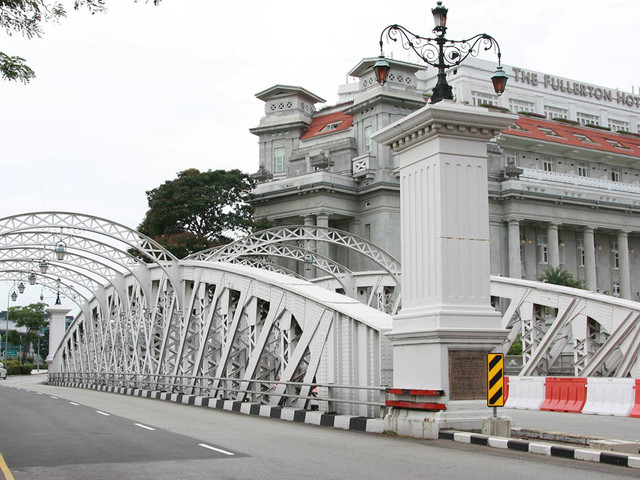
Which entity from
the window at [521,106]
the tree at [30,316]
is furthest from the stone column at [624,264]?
the tree at [30,316]

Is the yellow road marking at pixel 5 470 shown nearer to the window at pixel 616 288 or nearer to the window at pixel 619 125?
the window at pixel 616 288

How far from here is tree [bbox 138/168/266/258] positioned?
58.8 metres

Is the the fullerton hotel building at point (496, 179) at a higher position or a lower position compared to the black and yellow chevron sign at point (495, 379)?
higher

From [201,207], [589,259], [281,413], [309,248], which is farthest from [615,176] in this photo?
[281,413]

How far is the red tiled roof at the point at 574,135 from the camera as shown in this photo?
75.7m

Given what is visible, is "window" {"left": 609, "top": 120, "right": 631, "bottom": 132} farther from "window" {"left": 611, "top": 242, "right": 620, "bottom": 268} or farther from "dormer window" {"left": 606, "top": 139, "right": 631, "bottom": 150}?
"window" {"left": 611, "top": 242, "right": 620, "bottom": 268}

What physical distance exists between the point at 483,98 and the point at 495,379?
245 feet

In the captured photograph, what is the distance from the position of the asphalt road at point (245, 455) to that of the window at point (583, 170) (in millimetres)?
67707

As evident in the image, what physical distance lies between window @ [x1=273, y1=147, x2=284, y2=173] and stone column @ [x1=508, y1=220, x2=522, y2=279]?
20.6m

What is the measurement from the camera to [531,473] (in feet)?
31.6

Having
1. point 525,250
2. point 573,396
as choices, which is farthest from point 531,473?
point 525,250

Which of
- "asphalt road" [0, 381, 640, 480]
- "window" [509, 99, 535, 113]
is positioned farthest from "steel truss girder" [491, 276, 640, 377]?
"window" [509, 99, 535, 113]

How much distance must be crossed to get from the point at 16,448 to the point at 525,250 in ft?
213

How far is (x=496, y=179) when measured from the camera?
2790 inches
